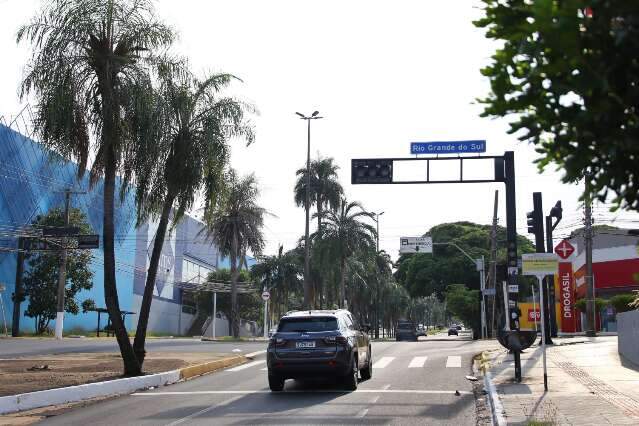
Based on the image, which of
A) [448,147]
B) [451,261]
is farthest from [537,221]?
[451,261]

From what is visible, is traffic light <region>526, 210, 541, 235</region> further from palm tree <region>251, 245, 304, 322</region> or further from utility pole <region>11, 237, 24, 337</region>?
palm tree <region>251, 245, 304, 322</region>

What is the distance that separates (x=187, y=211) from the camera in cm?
1945

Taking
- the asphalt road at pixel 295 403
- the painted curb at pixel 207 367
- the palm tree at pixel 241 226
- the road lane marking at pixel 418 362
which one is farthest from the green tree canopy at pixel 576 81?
the palm tree at pixel 241 226

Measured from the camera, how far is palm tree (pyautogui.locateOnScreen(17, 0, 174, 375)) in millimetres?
16203

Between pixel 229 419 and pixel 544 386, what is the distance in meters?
6.43

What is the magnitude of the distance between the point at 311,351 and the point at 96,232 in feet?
144

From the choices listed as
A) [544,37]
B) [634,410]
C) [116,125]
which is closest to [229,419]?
[634,410]

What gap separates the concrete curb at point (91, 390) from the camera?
42.3 feet

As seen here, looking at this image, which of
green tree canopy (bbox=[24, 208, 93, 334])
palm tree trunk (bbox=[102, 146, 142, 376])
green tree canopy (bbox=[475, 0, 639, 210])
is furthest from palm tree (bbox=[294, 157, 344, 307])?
green tree canopy (bbox=[475, 0, 639, 210])

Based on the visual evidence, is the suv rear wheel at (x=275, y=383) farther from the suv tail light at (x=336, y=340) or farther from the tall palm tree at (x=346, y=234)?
the tall palm tree at (x=346, y=234)

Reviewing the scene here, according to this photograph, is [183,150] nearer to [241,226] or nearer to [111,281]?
[111,281]

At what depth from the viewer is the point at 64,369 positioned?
1941 cm

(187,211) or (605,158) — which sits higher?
(187,211)

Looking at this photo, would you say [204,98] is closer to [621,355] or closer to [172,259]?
[621,355]
